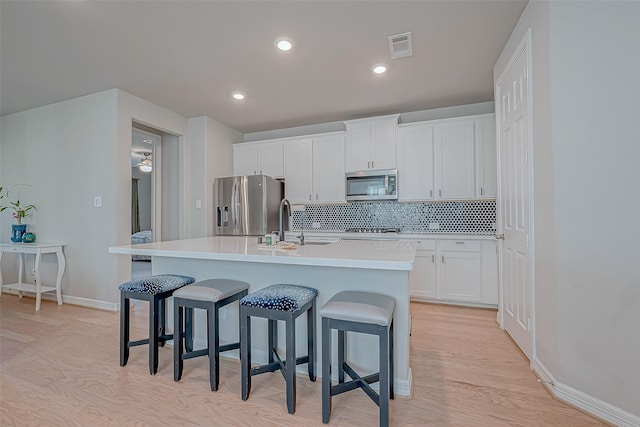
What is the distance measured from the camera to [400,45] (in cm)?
248

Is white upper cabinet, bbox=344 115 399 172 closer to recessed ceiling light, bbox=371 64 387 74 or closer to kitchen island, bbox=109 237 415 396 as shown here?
recessed ceiling light, bbox=371 64 387 74

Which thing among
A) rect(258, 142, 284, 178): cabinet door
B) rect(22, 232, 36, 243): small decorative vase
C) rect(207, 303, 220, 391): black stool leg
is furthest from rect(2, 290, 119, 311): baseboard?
rect(258, 142, 284, 178): cabinet door

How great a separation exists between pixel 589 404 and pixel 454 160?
8.69 feet

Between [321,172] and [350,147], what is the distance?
55 cm

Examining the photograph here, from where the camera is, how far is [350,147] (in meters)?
4.06

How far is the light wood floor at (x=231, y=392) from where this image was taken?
1520 mm

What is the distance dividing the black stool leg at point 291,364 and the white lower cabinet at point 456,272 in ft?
7.87

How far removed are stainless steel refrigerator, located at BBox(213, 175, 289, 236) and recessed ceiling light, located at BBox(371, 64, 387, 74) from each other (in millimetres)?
→ 2003

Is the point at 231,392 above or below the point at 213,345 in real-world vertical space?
below

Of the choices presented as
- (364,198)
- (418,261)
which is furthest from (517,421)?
(364,198)

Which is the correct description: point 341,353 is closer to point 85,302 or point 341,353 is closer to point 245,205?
point 245,205

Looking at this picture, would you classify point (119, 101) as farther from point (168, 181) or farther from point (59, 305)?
point (59, 305)

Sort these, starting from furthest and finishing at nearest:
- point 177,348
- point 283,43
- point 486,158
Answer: point 486,158 → point 283,43 → point 177,348

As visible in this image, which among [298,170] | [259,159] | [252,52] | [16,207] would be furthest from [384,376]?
[16,207]
